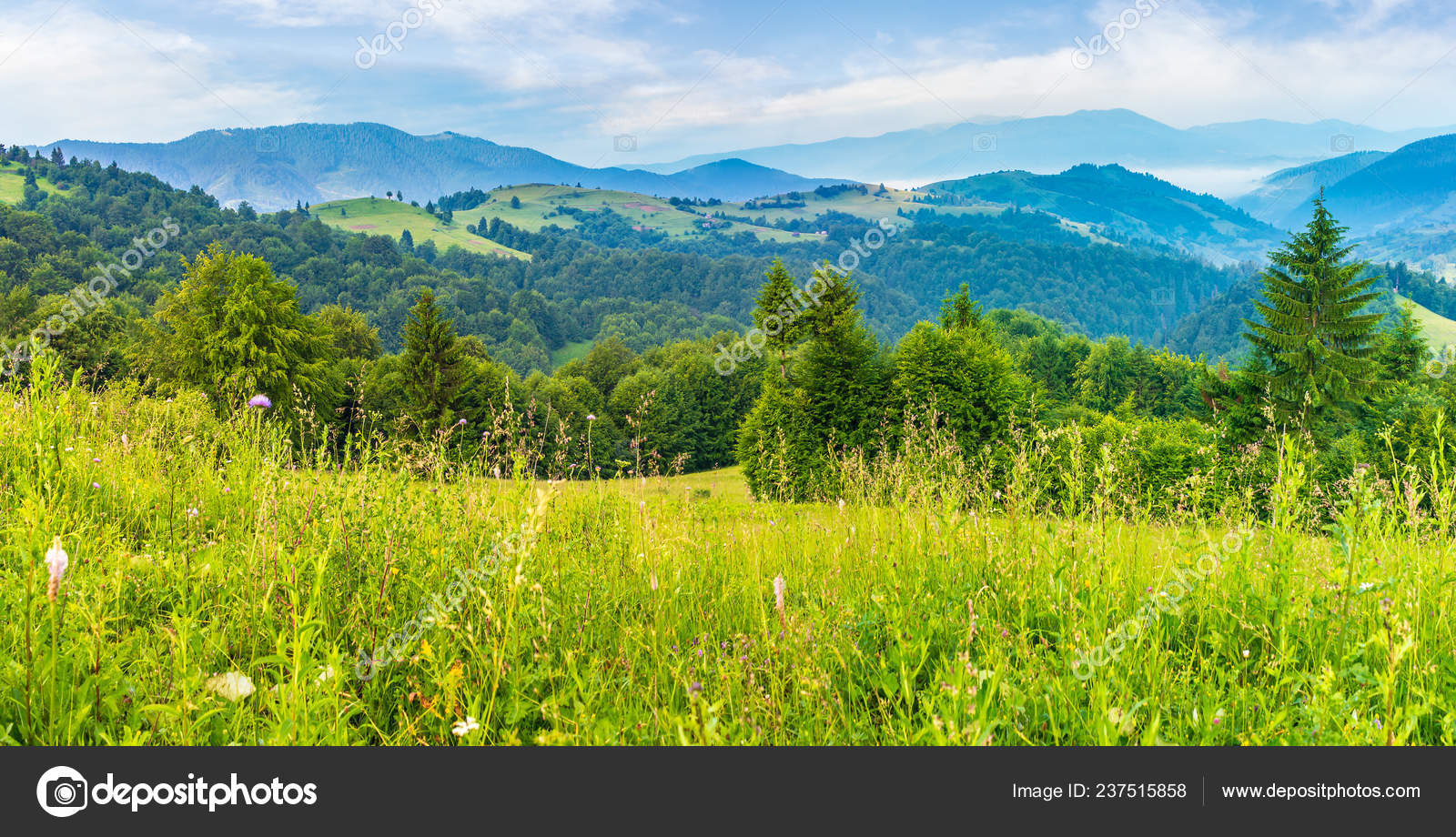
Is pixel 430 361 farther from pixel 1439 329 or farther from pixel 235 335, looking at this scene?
pixel 1439 329

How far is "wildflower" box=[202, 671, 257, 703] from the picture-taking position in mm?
2421

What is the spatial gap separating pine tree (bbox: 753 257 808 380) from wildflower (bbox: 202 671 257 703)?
36.7 meters

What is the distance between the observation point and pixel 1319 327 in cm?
3766

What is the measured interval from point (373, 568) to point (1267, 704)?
3659mm

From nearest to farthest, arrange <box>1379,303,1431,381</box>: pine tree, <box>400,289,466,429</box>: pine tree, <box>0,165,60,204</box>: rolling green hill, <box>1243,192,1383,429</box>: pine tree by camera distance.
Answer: <box>1243,192,1383,429</box>: pine tree
<box>400,289,466,429</box>: pine tree
<box>1379,303,1431,381</box>: pine tree
<box>0,165,60,204</box>: rolling green hill

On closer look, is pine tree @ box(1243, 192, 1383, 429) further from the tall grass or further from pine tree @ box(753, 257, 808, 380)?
the tall grass

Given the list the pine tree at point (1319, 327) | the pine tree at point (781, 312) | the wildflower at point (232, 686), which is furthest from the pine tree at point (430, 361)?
the pine tree at point (1319, 327)

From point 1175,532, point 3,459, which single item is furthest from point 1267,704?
point 3,459

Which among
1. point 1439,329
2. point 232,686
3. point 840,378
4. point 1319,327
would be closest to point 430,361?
point 840,378

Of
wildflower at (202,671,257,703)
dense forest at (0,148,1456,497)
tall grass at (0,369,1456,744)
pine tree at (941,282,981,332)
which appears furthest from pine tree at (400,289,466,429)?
wildflower at (202,671,257,703)

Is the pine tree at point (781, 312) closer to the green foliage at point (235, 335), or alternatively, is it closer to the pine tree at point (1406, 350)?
the green foliage at point (235, 335)

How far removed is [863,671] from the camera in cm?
289

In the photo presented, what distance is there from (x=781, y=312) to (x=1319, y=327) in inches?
1085
